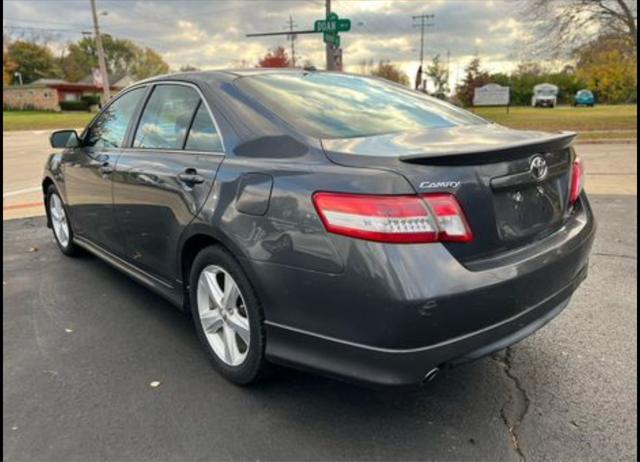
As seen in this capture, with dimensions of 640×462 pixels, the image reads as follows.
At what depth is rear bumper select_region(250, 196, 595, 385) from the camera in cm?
196

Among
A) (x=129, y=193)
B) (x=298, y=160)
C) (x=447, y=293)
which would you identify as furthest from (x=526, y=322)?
(x=129, y=193)

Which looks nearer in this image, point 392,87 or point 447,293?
point 447,293

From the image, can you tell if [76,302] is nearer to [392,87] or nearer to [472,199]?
[392,87]

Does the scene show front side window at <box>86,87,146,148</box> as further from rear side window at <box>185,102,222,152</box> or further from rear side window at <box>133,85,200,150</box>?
rear side window at <box>185,102,222,152</box>

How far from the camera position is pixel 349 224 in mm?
2021

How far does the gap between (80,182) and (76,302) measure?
0.99 metres

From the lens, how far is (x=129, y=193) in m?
3.43

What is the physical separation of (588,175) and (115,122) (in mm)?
8529

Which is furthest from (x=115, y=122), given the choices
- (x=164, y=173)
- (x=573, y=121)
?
(x=573, y=121)

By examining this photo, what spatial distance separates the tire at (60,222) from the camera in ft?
16.0

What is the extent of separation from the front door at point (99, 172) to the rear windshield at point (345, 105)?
1.22 m

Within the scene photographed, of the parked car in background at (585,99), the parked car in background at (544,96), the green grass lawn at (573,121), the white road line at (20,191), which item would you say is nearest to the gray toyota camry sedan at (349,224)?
the white road line at (20,191)

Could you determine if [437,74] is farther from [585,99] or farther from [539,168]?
[539,168]

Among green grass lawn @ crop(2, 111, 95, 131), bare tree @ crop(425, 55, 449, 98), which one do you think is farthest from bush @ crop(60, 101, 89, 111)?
bare tree @ crop(425, 55, 449, 98)
